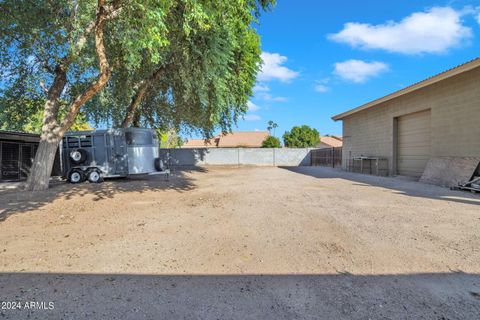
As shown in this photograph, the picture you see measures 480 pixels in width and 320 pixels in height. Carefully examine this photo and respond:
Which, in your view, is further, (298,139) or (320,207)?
(298,139)

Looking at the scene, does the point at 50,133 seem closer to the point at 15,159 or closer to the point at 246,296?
the point at 15,159

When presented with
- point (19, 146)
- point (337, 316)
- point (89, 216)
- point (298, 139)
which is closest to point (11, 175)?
point (19, 146)

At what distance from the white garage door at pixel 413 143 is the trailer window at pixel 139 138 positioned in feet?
41.2

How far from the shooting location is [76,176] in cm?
1392

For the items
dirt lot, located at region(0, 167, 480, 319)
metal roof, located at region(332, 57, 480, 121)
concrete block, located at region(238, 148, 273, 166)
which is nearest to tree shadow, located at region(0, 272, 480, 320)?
dirt lot, located at region(0, 167, 480, 319)

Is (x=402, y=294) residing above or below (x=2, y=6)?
below

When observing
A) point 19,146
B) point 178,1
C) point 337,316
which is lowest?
point 337,316

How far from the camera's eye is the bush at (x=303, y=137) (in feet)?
182

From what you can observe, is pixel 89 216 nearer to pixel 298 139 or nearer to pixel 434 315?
pixel 434 315

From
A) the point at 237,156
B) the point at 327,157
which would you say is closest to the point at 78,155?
the point at 237,156

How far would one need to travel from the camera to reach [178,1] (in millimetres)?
7746

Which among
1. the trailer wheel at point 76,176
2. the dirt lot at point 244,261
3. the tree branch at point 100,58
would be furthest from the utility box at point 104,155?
the dirt lot at point 244,261

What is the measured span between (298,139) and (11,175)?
46071 mm

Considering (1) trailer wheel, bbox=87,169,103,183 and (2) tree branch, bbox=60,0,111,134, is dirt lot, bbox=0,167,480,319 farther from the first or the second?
(1) trailer wheel, bbox=87,169,103,183
